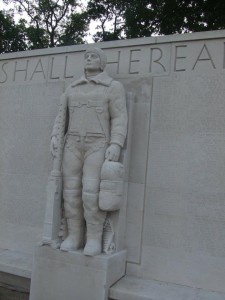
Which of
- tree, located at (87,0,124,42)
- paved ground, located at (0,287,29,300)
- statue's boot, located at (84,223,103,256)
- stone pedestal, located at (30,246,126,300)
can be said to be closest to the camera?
stone pedestal, located at (30,246,126,300)

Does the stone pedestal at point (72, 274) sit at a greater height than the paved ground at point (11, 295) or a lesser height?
greater

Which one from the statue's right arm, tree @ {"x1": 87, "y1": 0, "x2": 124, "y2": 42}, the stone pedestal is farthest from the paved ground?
tree @ {"x1": 87, "y1": 0, "x2": 124, "y2": 42}

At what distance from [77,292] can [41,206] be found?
67.4 inches

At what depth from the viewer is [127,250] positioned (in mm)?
4914

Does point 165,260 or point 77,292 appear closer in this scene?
point 77,292

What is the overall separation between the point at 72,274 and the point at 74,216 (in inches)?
28.9

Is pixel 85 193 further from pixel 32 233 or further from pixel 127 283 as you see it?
pixel 32 233

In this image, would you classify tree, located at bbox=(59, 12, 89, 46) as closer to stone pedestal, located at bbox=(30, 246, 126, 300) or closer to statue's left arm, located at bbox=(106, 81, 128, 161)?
statue's left arm, located at bbox=(106, 81, 128, 161)

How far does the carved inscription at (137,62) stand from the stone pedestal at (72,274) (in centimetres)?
270

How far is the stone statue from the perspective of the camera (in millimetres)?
4562

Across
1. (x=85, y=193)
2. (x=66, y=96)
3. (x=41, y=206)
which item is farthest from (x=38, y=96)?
(x=85, y=193)

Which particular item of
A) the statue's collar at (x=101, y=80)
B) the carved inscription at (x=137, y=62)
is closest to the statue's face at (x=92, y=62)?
the statue's collar at (x=101, y=80)

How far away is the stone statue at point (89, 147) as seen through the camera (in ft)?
15.0

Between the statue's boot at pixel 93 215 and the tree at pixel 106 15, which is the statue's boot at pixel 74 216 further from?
the tree at pixel 106 15
